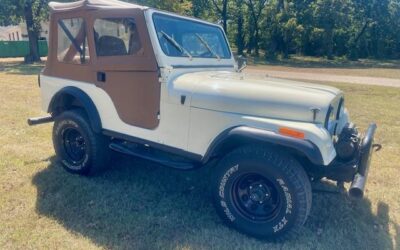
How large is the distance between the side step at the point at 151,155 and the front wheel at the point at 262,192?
1.28 ft

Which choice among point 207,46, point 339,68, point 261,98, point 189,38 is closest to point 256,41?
point 339,68

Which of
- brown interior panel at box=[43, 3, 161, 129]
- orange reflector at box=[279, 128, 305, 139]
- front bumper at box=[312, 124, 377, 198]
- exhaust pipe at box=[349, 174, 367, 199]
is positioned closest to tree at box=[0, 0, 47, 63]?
brown interior panel at box=[43, 3, 161, 129]

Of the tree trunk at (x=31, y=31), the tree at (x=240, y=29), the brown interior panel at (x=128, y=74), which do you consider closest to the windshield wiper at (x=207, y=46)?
the brown interior panel at (x=128, y=74)

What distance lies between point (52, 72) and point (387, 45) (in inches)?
1633

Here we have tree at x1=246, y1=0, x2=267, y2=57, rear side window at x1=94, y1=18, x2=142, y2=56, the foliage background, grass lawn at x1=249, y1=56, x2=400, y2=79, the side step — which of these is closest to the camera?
the side step

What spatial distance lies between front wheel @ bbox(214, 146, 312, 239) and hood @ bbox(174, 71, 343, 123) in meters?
0.36

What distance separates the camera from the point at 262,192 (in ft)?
9.95

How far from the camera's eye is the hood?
2.79 metres

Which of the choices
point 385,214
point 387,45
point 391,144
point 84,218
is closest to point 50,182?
point 84,218

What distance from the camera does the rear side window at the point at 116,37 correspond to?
137 inches

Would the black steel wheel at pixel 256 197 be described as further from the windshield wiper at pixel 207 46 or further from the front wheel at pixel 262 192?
the windshield wiper at pixel 207 46

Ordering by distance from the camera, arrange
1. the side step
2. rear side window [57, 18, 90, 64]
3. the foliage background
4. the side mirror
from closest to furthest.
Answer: the side step < rear side window [57, 18, 90, 64] < the side mirror < the foliage background

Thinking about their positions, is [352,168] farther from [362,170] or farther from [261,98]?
[261,98]

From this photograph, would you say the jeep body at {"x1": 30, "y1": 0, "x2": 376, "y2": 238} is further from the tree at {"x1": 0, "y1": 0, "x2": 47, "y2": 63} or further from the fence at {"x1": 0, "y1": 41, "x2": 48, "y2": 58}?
the fence at {"x1": 0, "y1": 41, "x2": 48, "y2": 58}
